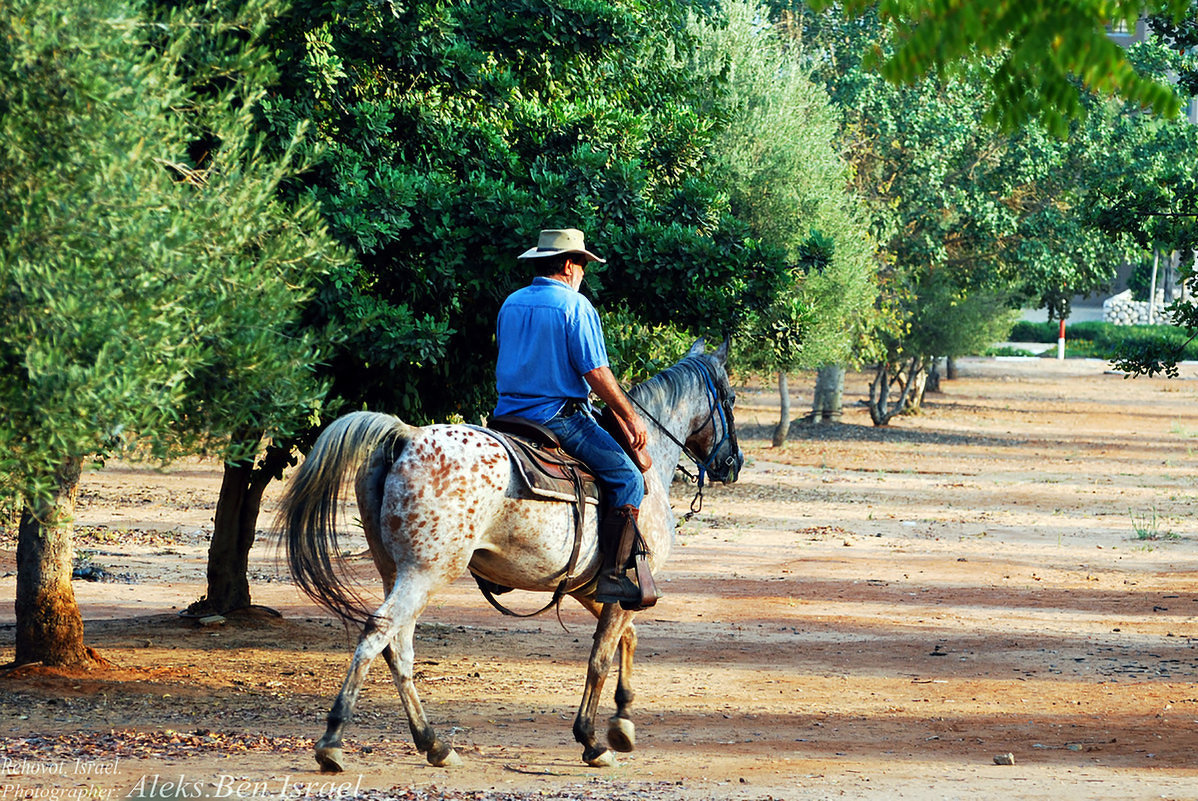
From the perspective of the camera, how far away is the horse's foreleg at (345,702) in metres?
7.07

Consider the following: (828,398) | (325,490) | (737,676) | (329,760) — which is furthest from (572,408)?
(828,398)

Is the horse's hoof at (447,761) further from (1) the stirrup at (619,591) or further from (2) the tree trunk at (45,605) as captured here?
(2) the tree trunk at (45,605)

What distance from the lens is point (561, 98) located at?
1157 centimetres

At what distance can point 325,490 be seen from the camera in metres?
7.36

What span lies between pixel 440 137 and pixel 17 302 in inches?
215

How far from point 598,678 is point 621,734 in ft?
1.37

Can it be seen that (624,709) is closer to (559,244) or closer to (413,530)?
(413,530)

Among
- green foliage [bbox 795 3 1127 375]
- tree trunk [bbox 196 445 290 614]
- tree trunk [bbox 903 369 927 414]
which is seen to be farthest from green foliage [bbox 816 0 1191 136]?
tree trunk [bbox 903 369 927 414]

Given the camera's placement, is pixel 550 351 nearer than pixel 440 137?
Yes

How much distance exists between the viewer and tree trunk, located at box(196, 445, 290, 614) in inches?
459

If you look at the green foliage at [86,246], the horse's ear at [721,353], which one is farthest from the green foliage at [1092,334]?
the green foliage at [86,246]

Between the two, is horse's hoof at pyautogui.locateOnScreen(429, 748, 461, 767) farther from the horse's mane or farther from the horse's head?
the horse's head

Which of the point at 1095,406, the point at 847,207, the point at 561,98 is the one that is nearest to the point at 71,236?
the point at 561,98

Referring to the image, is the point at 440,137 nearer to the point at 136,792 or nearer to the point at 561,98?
the point at 561,98
